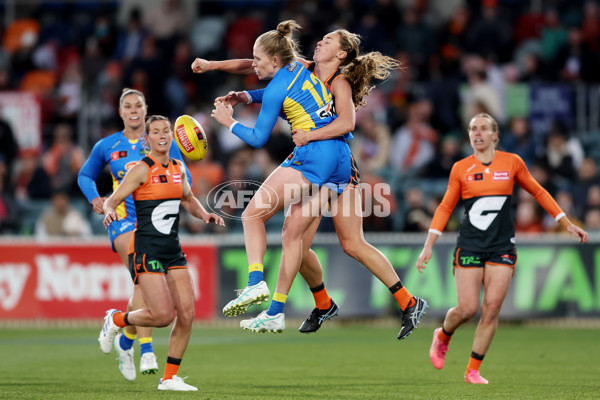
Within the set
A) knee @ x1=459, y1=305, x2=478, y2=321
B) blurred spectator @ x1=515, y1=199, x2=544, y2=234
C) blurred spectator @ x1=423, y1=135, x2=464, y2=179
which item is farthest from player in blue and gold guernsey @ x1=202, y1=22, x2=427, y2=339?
blurred spectator @ x1=423, y1=135, x2=464, y2=179

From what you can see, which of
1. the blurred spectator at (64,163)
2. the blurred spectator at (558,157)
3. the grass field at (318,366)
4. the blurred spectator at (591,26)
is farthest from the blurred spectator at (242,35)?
the grass field at (318,366)

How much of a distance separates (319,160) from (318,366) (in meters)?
3.54

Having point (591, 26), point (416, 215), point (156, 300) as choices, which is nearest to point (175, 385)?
point (156, 300)

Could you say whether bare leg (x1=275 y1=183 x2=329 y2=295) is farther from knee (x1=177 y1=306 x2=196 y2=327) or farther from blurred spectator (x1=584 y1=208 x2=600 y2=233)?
blurred spectator (x1=584 y1=208 x2=600 y2=233)

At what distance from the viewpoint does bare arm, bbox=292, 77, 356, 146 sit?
26.9 ft

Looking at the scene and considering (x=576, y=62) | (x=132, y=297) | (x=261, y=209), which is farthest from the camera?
(x=576, y=62)

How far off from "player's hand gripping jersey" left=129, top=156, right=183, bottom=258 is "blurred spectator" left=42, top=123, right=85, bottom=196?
391 inches

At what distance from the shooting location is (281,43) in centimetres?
830

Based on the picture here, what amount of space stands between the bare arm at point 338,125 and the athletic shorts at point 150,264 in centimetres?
155

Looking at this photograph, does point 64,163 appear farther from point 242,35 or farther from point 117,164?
point 117,164

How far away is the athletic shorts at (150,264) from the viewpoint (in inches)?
344

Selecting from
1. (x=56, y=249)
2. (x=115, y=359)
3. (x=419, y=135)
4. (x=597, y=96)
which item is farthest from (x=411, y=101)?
(x=115, y=359)

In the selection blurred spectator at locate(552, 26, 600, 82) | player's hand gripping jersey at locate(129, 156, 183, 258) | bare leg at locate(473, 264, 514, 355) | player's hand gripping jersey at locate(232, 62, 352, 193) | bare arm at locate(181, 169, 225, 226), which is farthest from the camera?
blurred spectator at locate(552, 26, 600, 82)

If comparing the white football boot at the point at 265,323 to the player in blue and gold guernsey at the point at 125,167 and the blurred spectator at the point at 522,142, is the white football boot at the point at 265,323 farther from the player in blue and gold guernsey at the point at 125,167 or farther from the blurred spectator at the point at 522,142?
the blurred spectator at the point at 522,142
